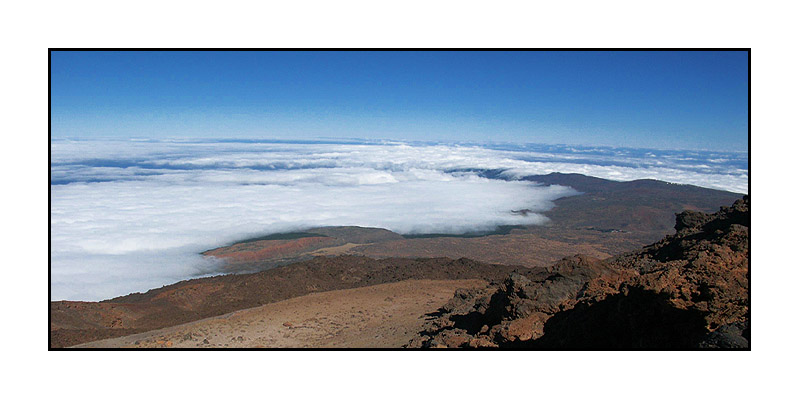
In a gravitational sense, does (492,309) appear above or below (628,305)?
below

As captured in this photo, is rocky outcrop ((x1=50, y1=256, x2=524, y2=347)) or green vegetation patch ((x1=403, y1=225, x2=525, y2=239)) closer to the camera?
rocky outcrop ((x1=50, y1=256, x2=524, y2=347))

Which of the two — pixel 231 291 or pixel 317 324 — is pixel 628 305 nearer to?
pixel 317 324

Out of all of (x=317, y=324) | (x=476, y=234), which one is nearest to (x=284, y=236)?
(x=317, y=324)

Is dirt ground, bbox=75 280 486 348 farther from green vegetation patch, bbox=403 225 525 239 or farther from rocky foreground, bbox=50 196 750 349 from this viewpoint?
green vegetation patch, bbox=403 225 525 239

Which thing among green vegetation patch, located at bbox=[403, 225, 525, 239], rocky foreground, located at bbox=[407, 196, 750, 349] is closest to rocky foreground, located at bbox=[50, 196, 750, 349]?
rocky foreground, located at bbox=[407, 196, 750, 349]

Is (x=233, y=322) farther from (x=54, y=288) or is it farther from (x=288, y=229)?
(x=288, y=229)

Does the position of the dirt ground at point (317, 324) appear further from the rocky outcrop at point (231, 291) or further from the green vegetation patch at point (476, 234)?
the green vegetation patch at point (476, 234)
